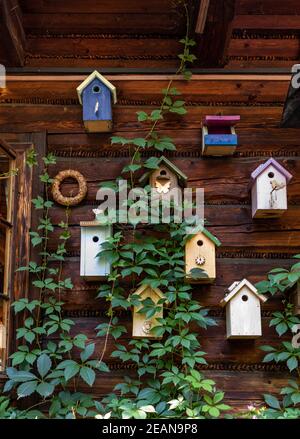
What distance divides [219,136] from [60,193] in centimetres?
102

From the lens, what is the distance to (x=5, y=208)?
3922 millimetres

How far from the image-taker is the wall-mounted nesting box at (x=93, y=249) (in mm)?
3664

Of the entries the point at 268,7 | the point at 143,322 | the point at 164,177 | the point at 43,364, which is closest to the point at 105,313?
the point at 143,322

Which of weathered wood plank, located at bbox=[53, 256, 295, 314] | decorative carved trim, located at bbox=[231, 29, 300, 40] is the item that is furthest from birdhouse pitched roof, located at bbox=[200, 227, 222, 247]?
decorative carved trim, located at bbox=[231, 29, 300, 40]

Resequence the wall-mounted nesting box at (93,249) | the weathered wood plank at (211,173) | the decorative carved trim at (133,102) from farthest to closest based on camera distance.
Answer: the decorative carved trim at (133,102) < the weathered wood plank at (211,173) < the wall-mounted nesting box at (93,249)

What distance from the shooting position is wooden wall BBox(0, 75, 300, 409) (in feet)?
12.2

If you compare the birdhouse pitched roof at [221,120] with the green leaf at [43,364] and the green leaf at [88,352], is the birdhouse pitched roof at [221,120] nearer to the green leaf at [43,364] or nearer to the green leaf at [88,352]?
the green leaf at [88,352]

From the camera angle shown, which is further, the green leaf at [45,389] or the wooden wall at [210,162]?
the wooden wall at [210,162]

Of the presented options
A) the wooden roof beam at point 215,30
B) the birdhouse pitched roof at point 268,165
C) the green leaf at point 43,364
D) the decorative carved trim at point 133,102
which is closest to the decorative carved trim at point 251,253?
the birdhouse pitched roof at point 268,165

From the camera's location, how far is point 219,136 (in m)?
3.80

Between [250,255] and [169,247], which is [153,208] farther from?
[250,255]

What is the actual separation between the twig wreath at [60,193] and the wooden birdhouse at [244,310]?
42.0 inches

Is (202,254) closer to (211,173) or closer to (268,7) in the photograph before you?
(211,173)

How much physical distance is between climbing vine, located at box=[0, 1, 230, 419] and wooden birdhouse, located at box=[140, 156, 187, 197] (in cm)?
6
